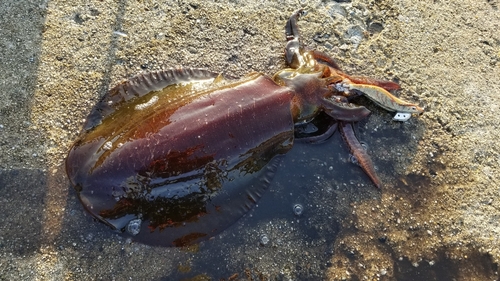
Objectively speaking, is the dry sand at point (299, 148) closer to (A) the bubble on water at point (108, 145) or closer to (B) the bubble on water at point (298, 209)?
(B) the bubble on water at point (298, 209)

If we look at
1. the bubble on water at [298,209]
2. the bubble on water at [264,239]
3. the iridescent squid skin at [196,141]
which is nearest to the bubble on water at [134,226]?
the iridescent squid skin at [196,141]

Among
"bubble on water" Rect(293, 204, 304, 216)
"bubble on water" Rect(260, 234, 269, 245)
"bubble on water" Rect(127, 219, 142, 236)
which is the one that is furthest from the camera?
"bubble on water" Rect(293, 204, 304, 216)

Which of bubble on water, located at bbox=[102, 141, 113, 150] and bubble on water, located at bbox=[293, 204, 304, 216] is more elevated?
bubble on water, located at bbox=[102, 141, 113, 150]

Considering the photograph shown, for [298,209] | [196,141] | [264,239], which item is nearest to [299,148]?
[298,209]

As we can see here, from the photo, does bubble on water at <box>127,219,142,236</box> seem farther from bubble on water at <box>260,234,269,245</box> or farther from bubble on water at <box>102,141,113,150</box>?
bubble on water at <box>260,234,269,245</box>

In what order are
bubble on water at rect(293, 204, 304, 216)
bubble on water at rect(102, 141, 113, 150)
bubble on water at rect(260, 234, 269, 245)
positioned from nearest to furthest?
bubble on water at rect(102, 141, 113, 150) < bubble on water at rect(260, 234, 269, 245) < bubble on water at rect(293, 204, 304, 216)

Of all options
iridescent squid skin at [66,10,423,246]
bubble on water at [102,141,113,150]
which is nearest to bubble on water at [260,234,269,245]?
iridescent squid skin at [66,10,423,246]

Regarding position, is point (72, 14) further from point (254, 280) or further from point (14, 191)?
point (254, 280)

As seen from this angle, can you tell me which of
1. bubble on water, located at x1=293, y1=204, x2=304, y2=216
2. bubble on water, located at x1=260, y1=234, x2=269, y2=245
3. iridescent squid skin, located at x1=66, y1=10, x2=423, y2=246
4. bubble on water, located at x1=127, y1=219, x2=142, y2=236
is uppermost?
iridescent squid skin, located at x1=66, y1=10, x2=423, y2=246
